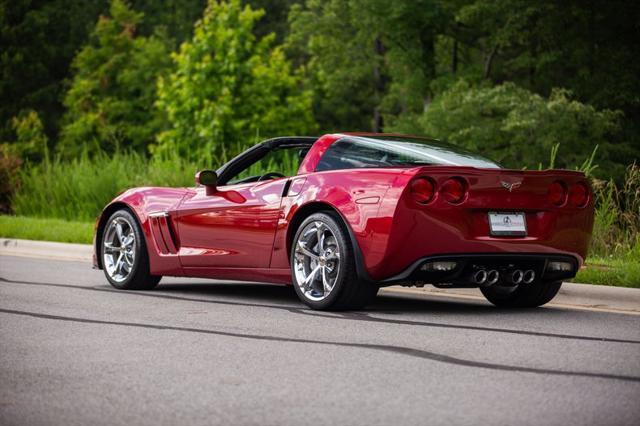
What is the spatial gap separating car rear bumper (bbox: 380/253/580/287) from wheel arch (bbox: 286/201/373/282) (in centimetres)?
18

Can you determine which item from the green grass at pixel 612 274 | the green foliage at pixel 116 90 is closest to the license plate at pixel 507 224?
the green grass at pixel 612 274

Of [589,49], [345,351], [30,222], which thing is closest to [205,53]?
[589,49]

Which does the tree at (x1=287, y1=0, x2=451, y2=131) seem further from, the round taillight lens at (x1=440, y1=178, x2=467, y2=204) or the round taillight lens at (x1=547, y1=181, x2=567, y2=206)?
the round taillight lens at (x1=440, y1=178, x2=467, y2=204)

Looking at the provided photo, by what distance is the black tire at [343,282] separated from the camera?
784 cm

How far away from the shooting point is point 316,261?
8148 mm

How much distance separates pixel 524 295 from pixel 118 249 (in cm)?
372

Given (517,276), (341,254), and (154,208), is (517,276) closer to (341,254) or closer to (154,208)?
(341,254)

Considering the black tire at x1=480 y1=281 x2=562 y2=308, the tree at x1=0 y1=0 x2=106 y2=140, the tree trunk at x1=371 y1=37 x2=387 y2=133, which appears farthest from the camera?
the tree at x1=0 y1=0 x2=106 y2=140

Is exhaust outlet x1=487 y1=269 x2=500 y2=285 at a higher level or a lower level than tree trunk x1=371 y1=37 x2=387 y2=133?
lower

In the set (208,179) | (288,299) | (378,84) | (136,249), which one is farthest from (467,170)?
(378,84)

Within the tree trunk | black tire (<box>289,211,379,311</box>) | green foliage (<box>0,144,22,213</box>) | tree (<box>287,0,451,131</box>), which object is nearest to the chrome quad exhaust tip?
black tire (<box>289,211,379,311</box>)

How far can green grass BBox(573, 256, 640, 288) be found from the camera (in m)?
9.42

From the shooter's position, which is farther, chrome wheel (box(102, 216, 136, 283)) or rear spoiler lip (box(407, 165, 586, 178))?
chrome wheel (box(102, 216, 136, 283))

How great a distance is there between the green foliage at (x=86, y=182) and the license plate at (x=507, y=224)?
412 inches
